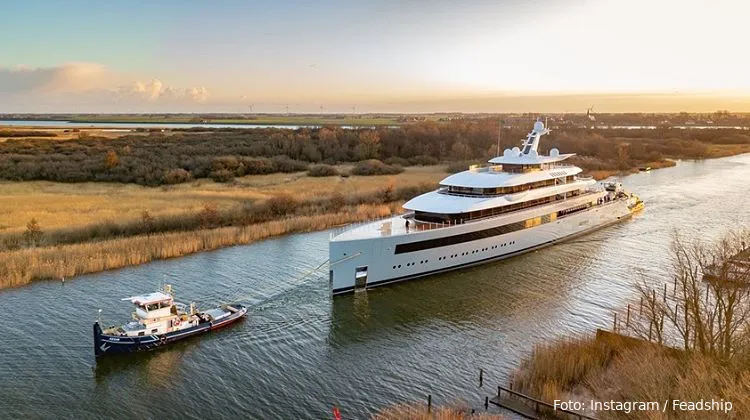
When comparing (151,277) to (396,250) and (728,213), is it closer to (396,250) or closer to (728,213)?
(396,250)

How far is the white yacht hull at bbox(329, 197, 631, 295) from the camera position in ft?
97.0

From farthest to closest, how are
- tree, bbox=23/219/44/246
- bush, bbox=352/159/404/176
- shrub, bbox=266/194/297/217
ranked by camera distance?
bush, bbox=352/159/404/176 < shrub, bbox=266/194/297/217 < tree, bbox=23/219/44/246

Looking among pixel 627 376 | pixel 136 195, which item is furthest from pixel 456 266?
pixel 136 195

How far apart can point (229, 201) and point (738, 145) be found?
12930 centimetres

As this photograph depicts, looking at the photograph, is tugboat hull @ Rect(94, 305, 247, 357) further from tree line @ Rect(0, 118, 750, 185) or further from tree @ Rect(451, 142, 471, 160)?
tree @ Rect(451, 142, 471, 160)

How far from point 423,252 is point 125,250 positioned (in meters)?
19.2

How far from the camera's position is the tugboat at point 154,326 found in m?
22.4

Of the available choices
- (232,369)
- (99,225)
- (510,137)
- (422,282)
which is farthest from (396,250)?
(510,137)

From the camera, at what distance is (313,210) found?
163ft

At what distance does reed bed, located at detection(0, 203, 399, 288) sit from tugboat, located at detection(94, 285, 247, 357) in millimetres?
9614

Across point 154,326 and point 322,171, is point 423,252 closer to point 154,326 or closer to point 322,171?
point 154,326

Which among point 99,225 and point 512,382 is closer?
point 512,382

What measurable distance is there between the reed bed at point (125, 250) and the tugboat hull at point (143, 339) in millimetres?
11017

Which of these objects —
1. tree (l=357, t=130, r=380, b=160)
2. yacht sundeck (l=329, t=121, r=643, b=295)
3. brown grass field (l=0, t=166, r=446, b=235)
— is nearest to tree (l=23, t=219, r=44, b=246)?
brown grass field (l=0, t=166, r=446, b=235)
